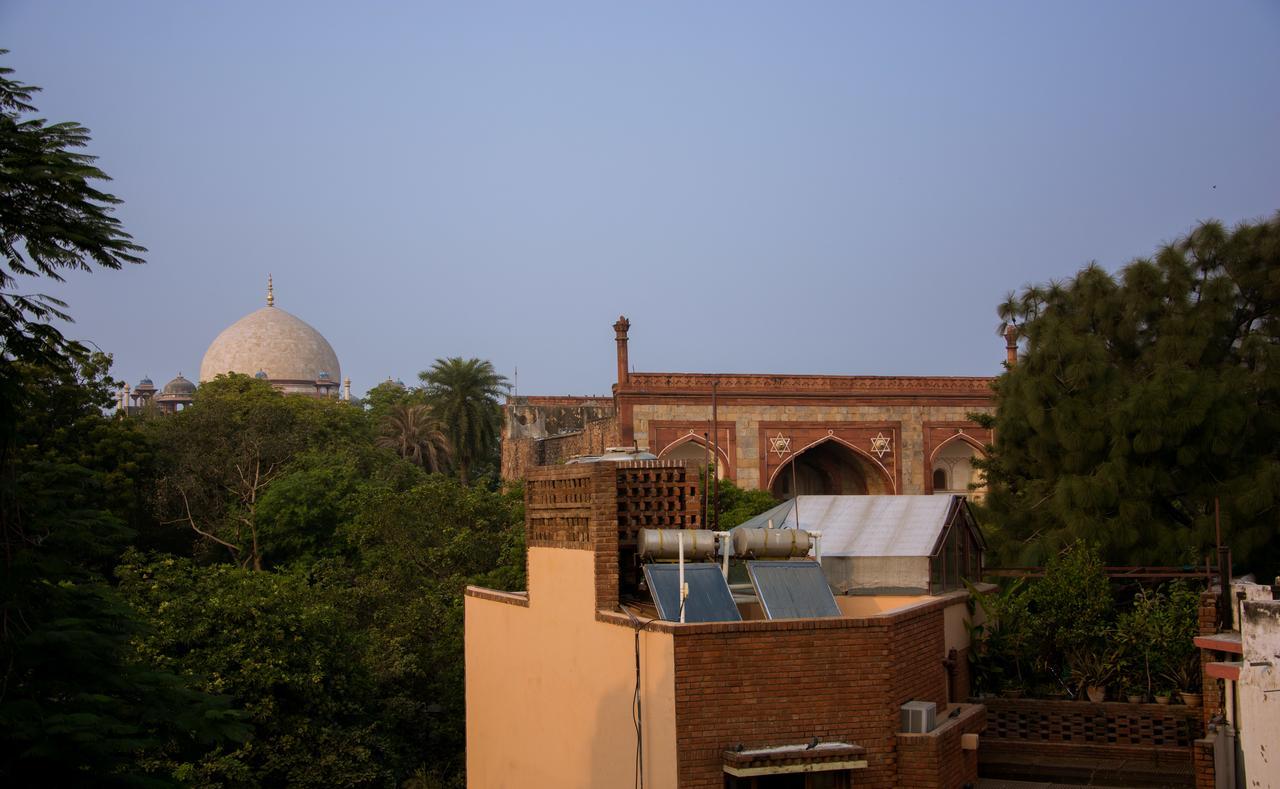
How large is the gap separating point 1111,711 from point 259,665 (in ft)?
31.2

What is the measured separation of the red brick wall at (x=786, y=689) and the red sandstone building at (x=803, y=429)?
19588 millimetres

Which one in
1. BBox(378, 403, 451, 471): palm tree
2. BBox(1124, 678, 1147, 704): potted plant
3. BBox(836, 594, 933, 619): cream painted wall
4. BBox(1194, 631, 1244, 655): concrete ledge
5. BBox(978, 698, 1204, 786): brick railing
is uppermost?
BBox(378, 403, 451, 471): palm tree

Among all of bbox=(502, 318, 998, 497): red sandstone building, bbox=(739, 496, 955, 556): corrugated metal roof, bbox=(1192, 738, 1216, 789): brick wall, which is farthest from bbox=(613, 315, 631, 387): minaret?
bbox=(1192, 738, 1216, 789): brick wall

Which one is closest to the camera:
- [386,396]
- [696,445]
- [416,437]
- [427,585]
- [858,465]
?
[427,585]

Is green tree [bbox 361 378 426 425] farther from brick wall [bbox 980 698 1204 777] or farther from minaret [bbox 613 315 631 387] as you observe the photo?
brick wall [bbox 980 698 1204 777]

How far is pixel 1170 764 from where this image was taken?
11.4 metres

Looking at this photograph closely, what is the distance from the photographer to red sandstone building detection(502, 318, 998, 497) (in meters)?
29.7

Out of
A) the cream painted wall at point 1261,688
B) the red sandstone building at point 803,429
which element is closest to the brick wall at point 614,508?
the cream painted wall at point 1261,688

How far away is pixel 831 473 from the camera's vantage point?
33469mm

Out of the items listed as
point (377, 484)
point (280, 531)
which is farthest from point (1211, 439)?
point (280, 531)

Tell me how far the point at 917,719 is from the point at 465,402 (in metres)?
29.7

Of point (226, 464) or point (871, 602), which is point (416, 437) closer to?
point (226, 464)

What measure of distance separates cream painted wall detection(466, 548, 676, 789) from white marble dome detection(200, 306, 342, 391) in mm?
52837

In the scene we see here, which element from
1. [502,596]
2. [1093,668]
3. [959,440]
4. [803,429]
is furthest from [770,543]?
[959,440]
